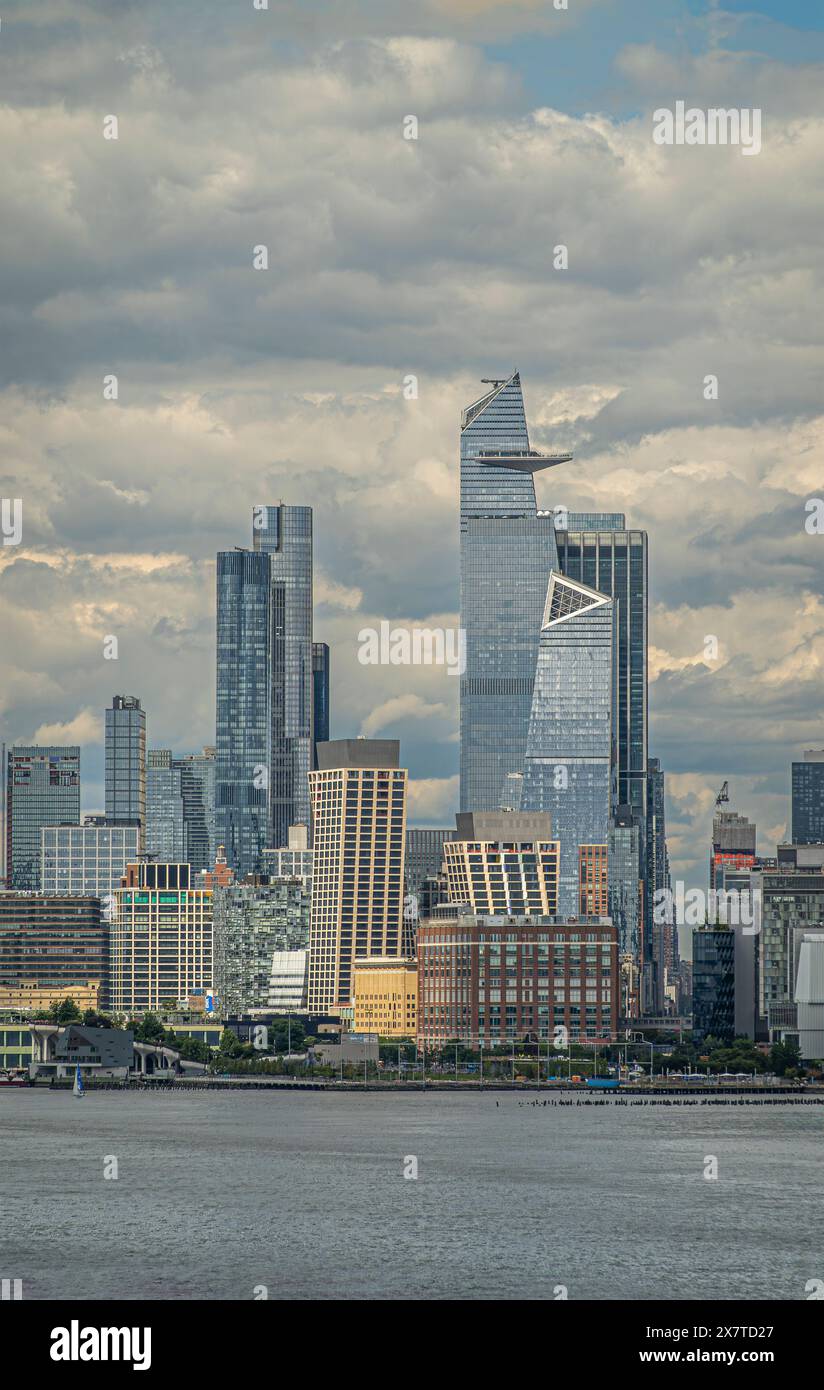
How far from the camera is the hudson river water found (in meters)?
86.8

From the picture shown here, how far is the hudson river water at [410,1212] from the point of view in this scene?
8675cm

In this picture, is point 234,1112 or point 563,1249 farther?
point 234,1112

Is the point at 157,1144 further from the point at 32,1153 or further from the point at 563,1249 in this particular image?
the point at 563,1249

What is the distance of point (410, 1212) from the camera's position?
357ft

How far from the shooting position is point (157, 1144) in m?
153
